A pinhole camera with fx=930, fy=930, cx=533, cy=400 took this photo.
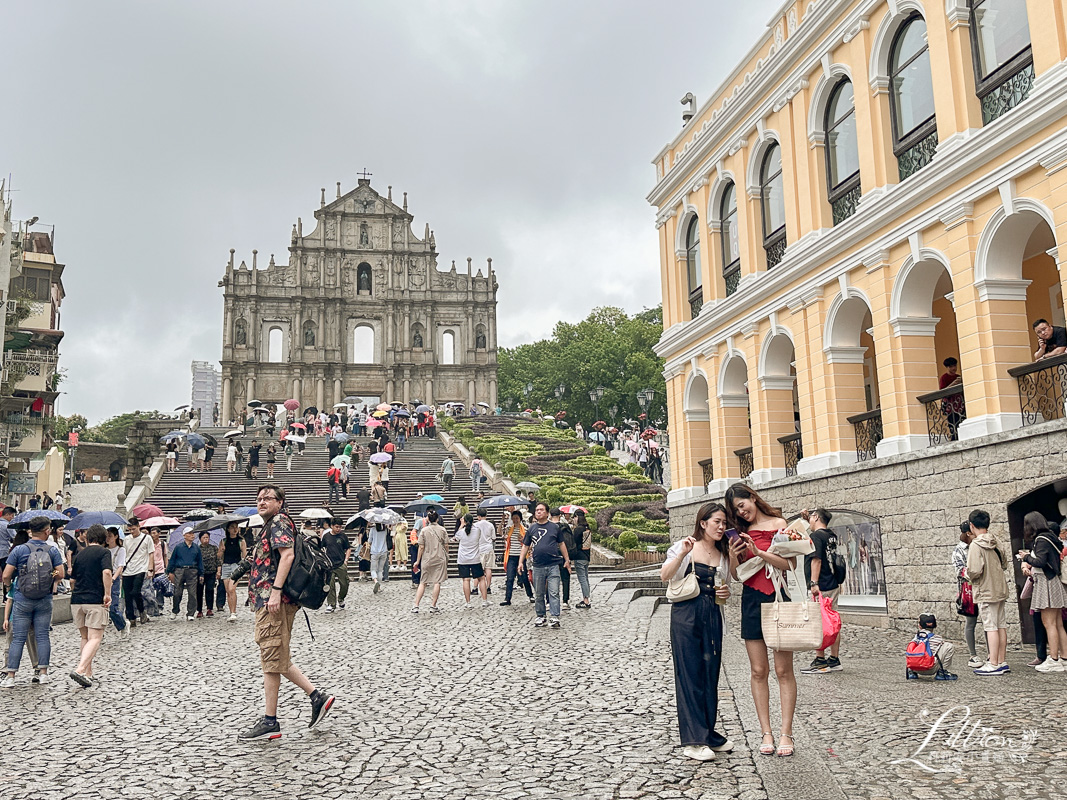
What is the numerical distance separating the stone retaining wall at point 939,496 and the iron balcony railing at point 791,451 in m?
2.37

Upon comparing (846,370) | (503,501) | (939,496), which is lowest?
(939,496)

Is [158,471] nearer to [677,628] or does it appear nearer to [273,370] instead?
[677,628]

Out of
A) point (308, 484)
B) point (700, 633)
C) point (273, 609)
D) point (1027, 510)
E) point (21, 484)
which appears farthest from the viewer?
point (21, 484)

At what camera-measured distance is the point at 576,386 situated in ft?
211

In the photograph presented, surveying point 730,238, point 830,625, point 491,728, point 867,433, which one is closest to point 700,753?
point 491,728

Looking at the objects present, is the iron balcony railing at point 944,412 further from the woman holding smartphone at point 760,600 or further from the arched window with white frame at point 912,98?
the woman holding smartphone at point 760,600

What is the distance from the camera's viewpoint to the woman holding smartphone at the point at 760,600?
18.1 ft

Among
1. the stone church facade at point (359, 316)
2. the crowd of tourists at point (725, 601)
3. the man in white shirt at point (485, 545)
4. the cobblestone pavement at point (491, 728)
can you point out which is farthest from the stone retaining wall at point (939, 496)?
the stone church facade at point (359, 316)

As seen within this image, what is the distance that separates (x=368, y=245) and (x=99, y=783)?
66.4m

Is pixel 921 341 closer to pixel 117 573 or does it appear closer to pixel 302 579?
pixel 302 579

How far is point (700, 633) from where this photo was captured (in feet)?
18.6

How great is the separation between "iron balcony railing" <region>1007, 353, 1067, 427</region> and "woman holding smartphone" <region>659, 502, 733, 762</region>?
6952 mm

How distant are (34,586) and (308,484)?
23.5 meters

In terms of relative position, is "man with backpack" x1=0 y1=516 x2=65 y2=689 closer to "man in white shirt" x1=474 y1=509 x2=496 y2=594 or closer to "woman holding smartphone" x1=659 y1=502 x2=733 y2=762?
"woman holding smartphone" x1=659 y1=502 x2=733 y2=762
